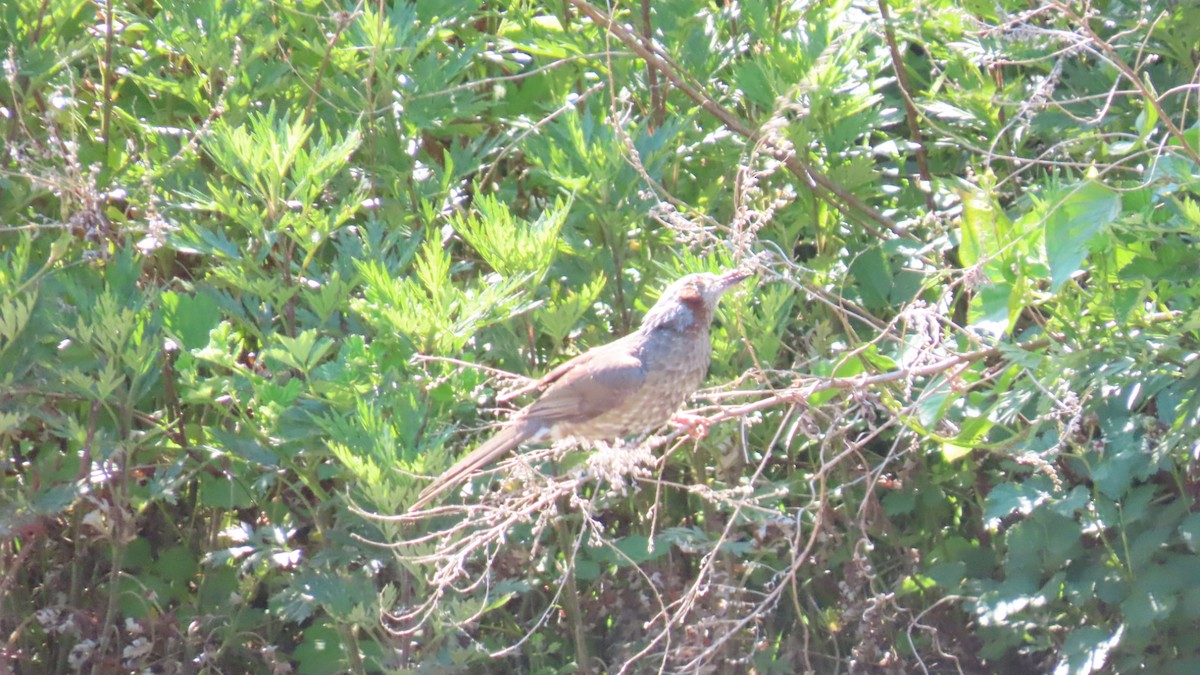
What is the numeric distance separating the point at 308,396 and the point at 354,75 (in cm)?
108

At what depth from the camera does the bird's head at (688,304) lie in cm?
327

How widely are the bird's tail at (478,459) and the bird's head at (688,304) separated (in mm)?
430

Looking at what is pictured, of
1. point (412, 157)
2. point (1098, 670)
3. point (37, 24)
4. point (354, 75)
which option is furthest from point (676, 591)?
point (37, 24)

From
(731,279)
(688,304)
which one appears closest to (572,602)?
(688,304)

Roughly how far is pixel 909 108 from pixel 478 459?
1745 mm

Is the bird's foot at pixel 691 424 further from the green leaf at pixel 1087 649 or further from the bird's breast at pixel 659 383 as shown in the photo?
the green leaf at pixel 1087 649

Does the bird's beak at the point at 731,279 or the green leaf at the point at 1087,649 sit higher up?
the bird's beak at the point at 731,279

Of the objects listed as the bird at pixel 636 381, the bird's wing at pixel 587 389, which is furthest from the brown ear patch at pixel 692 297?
the bird's wing at pixel 587 389

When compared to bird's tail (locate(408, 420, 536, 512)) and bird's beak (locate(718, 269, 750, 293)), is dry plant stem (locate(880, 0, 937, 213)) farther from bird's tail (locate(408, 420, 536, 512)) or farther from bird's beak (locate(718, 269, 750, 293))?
bird's tail (locate(408, 420, 536, 512))

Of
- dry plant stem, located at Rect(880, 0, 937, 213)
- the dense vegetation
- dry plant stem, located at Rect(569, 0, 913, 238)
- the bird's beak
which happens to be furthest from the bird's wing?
dry plant stem, located at Rect(880, 0, 937, 213)

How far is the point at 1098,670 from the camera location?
3596 mm

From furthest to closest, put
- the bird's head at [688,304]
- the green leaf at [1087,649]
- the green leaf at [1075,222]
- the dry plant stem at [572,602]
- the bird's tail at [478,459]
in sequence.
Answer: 1. the dry plant stem at [572,602]
2. the green leaf at [1087,649]
3. the bird's head at [688,304]
4. the bird's tail at [478,459]
5. the green leaf at [1075,222]

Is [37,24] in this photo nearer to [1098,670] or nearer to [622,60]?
[622,60]

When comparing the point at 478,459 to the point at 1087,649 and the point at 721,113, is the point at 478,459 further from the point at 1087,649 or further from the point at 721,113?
the point at 1087,649
